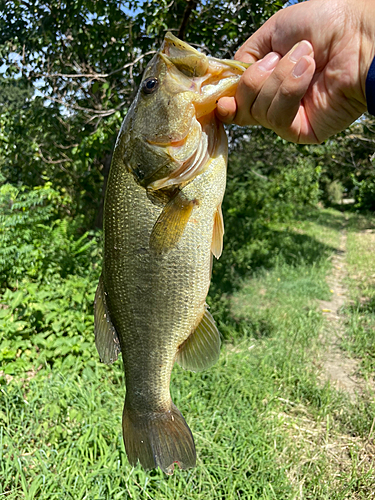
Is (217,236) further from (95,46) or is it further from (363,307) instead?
(363,307)

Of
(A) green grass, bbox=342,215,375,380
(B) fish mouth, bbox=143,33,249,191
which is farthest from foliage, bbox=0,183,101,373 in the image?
(A) green grass, bbox=342,215,375,380

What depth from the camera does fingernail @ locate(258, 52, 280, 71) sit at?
4.95 feet

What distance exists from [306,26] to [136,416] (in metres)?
1.80

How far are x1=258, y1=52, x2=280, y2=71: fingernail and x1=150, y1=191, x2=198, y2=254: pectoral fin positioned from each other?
584 mm

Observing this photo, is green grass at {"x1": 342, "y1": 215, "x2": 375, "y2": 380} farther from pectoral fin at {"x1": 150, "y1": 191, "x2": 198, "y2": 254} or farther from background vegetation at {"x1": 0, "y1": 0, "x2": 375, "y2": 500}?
pectoral fin at {"x1": 150, "y1": 191, "x2": 198, "y2": 254}

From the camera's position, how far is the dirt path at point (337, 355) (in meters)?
4.41

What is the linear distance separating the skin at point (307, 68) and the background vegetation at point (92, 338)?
2500 millimetres

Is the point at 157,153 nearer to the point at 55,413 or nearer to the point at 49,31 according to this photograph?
the point at 55,413

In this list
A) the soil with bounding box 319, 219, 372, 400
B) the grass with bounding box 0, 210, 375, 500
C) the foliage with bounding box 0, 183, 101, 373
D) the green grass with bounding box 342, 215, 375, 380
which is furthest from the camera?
the green grass with bounding box 342, 215, 375, 380

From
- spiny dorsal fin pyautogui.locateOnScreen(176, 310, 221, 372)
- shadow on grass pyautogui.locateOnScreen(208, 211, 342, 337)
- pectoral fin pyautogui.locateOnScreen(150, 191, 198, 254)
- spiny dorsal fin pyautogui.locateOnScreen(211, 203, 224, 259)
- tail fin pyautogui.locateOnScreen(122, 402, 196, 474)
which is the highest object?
pectoral fin pyautogui.locateOnScreen(150, 191, 198, 254)

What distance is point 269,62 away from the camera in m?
1.53

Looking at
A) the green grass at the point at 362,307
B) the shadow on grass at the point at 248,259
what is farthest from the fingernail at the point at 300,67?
the shadow on grass at the point at 248,259

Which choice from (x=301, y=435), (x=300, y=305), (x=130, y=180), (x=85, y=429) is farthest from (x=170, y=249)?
(x=300, y=305)

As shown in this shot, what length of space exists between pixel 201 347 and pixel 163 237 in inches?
21.7
